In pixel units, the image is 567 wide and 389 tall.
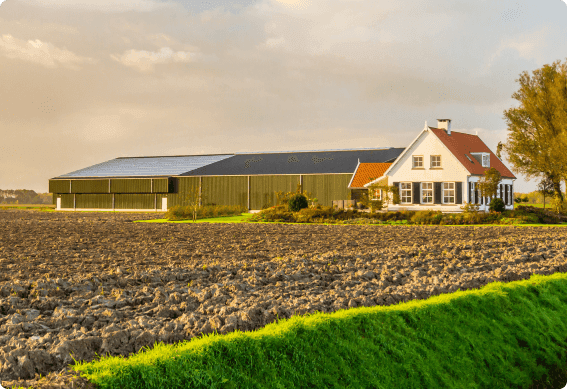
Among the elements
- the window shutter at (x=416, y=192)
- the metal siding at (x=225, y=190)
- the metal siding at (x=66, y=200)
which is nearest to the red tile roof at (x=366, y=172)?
the window shutter at (x=416, y=192)

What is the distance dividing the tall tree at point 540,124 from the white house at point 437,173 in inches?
323

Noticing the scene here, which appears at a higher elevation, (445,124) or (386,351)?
(445,124)

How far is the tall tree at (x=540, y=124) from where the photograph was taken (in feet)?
145

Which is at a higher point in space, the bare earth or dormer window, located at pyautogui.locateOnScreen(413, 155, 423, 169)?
dormer window, located at pyautogui.locateOnScreen(413, 155, 423, 169)

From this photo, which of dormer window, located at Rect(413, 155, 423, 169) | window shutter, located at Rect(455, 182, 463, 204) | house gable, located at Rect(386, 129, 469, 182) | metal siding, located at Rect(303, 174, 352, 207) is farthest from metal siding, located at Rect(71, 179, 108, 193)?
window shutter, located at Rect(455, 182, 463, 204)

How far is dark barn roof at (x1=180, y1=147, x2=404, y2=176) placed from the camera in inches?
2032

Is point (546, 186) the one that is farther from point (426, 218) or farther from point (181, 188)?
point (181, 188)

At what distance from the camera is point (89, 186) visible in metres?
60.7

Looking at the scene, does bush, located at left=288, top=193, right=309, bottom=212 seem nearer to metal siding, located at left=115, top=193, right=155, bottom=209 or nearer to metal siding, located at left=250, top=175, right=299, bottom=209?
metal siding, located at left=250, top=175, right=299, bottom=209

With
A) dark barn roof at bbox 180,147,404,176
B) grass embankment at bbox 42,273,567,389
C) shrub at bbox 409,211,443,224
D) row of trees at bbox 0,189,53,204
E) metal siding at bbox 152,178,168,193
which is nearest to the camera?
grass embankment at bbox 42,273,567,389

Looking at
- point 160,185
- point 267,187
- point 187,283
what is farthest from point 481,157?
point 187,283

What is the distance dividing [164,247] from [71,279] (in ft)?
22.3

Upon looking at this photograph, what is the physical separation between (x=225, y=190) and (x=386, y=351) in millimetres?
47861

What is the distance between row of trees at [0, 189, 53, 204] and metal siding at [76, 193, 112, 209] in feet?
142
